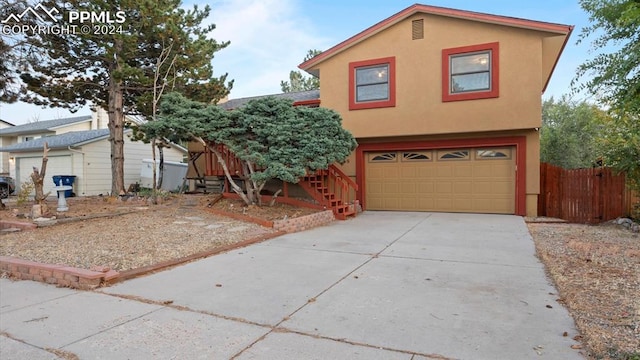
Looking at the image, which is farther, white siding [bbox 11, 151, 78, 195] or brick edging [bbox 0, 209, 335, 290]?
white siding [bbox 11, 151, 78, 195]

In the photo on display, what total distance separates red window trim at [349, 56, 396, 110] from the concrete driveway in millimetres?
6243

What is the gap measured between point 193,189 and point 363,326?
42.7 feet

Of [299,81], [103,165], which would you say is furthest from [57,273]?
[299,81]

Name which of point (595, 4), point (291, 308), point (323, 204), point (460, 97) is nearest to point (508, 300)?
point (291, 308)

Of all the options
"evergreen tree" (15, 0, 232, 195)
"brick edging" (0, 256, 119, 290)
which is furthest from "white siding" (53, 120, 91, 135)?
"brick edging" (0, 256, 119, 290)

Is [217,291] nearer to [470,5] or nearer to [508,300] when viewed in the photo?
[508,300]

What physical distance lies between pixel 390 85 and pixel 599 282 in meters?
8.10

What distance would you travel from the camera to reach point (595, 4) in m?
6.78

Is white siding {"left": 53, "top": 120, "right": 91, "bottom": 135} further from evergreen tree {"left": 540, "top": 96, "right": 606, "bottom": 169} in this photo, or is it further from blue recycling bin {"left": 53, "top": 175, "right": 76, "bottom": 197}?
evergreen tree {"left": 540, "top": 96, "right": 606, "bottom": 169}

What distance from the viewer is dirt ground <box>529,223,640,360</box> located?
296 centimetres

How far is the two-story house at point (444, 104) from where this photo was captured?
1009cm

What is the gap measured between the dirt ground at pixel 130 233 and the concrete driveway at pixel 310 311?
728 mm

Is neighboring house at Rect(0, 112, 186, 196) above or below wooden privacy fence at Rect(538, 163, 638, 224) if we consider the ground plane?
above

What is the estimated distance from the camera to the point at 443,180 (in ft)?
37.6
